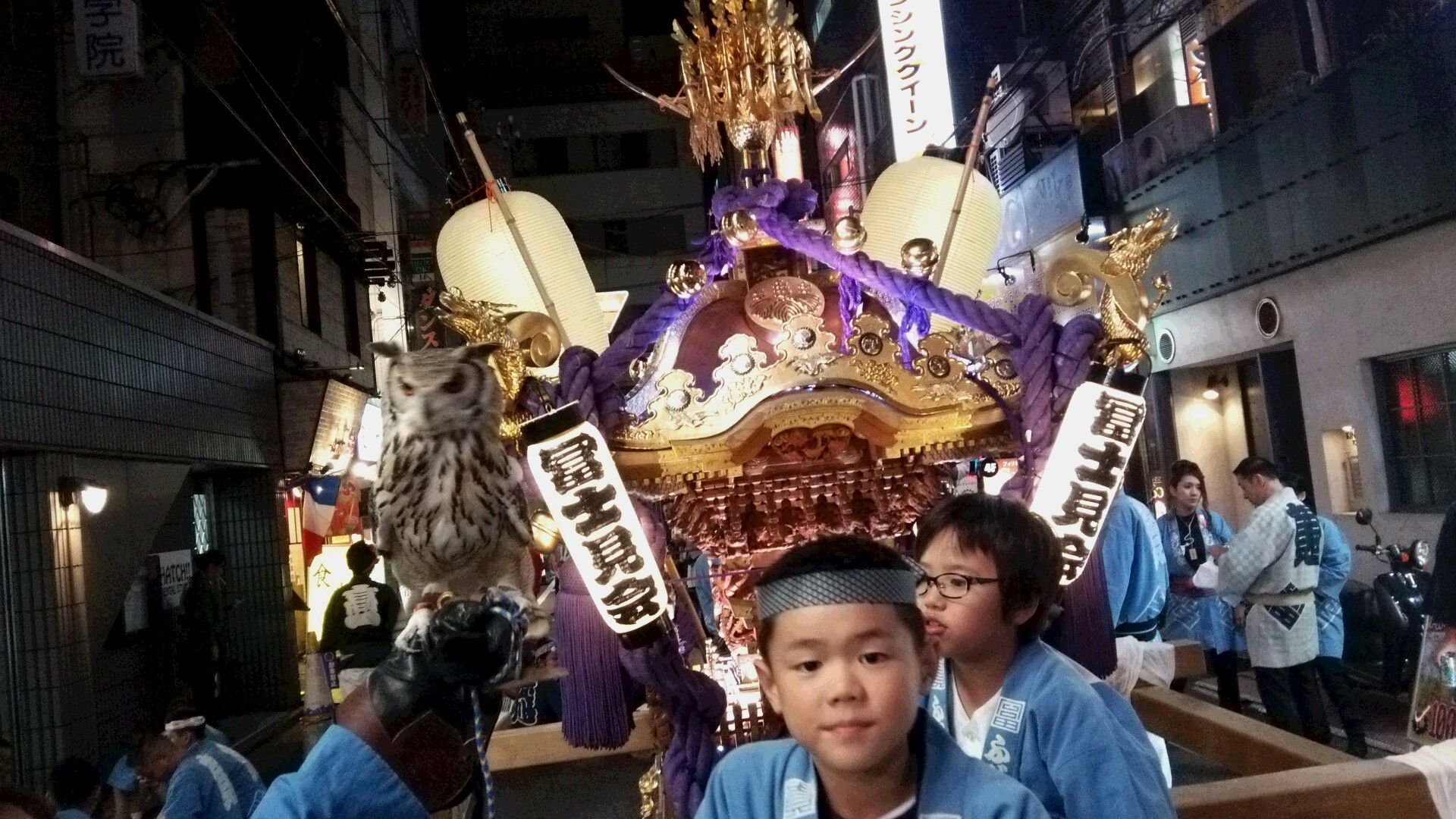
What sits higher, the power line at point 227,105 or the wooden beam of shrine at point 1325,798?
the power line at point 227,105

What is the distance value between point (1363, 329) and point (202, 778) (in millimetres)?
9433

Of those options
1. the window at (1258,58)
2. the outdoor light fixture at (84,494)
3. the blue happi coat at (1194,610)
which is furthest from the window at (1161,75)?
A: the outdoor light fixture at (84,494)

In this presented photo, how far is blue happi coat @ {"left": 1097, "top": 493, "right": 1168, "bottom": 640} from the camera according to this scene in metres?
4.56

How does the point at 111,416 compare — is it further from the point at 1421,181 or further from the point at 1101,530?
the point at 1421,181

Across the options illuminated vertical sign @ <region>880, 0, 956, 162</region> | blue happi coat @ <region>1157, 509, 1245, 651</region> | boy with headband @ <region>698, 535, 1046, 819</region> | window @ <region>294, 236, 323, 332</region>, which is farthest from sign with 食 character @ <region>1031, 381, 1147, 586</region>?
window @ <region>294, 236, 323, 332</region>

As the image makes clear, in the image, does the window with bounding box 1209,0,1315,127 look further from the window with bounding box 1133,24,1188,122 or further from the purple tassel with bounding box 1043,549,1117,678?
the purple tassel with bounding box 1043,549,1117,678

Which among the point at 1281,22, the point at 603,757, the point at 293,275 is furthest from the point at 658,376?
the point at 293,275

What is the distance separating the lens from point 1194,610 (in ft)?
23.2

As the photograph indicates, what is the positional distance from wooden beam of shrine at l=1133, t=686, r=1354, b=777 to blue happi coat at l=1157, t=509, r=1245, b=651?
197cm

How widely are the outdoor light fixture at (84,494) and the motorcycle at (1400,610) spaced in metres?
9.65

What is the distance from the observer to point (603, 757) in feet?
19.6

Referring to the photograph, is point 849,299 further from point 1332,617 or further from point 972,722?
point 1332,617

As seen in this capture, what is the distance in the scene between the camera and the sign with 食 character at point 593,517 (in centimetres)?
341

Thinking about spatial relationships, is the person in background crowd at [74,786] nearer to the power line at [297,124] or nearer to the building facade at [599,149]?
the power line at [297,124]
